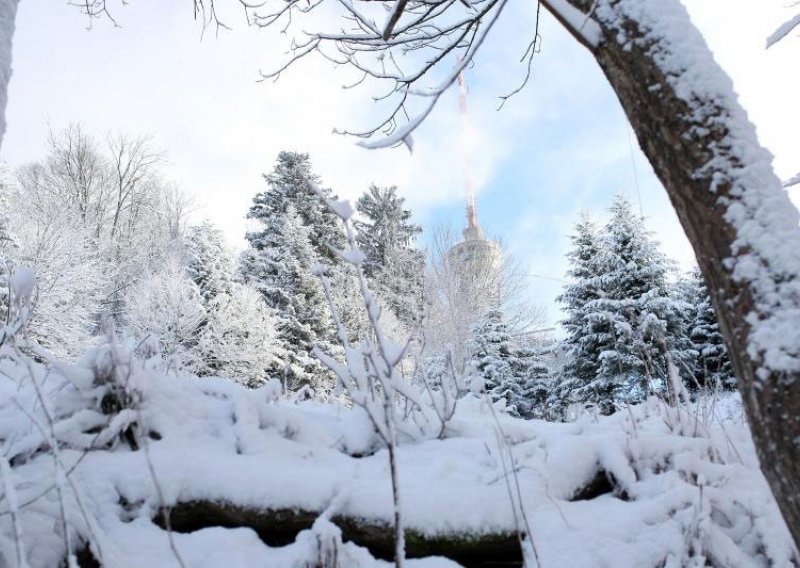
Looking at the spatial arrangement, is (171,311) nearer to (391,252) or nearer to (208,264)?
(208,264)

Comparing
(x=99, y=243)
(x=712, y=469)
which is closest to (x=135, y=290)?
(x=99, y=243)

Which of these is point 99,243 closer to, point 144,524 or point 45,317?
point 45,317

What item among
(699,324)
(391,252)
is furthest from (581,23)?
(391,252)

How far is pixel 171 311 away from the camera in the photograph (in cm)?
1591

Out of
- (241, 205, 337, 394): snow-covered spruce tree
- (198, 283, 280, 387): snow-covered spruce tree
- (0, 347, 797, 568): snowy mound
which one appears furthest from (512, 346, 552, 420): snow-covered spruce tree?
(0, 347, 797, 568): snowy mound

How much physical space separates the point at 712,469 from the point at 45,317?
52.4 feet

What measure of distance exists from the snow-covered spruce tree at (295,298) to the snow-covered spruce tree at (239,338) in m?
0.95

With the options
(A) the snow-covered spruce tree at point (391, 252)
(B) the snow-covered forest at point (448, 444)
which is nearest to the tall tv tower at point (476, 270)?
(A) the snow-covered spruce tree at point (391, 252)

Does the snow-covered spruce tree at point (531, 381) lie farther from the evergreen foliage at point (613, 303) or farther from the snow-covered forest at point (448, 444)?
the snow-covered forest at point (448, 444)

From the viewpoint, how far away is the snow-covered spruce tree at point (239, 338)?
16344 millimetres

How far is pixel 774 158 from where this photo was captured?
1.05 m

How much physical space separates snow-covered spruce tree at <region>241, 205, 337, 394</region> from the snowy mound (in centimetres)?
1616

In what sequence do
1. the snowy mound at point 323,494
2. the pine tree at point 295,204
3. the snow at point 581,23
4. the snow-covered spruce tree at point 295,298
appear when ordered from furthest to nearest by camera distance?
the pine tree at point 295,204, the snow-covered spruce tree at point 295,298, the snowy mound at point 323,494, the snow at point 581,23

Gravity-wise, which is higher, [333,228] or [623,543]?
[333,228]
